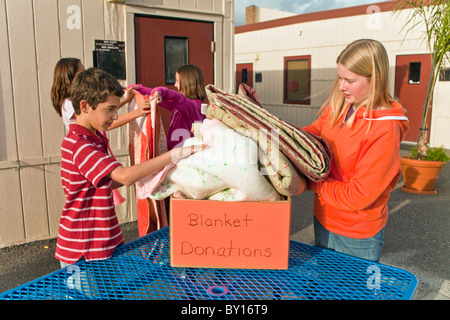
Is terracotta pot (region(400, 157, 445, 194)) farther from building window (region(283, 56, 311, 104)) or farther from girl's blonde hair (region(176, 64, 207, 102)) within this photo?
building window (region(283, 56, 311, 104))

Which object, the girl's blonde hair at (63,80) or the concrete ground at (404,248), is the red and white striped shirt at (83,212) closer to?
the girl's blonde hair at (63,80)

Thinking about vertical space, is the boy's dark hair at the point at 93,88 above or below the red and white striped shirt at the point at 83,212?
above

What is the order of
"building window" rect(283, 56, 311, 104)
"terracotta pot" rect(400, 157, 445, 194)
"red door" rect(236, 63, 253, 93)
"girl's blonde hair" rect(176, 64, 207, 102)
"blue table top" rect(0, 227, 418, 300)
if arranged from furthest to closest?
"red door" rect(236, 63, 253, 93) → "building window" rect(283, 56, 311, 104) → "terracotta pot" rect(400, 157, 445, 194) → "girl's blonde hair" rect(176, 64, 207, 102) → "blue table top" rect(0, 227, 418, 300)

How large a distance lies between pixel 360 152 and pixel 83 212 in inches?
46.5

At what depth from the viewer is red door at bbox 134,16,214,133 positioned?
14.3 feet

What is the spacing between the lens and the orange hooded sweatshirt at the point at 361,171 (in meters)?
1.47

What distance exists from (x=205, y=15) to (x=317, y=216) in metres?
3.62

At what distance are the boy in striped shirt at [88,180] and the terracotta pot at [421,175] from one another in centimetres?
555

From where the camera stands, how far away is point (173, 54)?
464 cm

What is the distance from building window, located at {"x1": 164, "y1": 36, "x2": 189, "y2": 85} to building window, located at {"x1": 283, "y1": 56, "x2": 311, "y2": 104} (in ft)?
25.1

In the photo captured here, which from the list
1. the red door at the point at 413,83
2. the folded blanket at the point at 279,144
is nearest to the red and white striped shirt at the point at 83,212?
the folded blanket at the point at 279,144

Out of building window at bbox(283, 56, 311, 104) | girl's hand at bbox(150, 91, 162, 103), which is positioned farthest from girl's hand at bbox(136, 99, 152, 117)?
building window at bbox(283, 56, 311, 104)

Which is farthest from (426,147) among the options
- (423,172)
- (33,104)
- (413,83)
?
(33,104)

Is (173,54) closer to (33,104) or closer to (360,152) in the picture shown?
(33,104)
